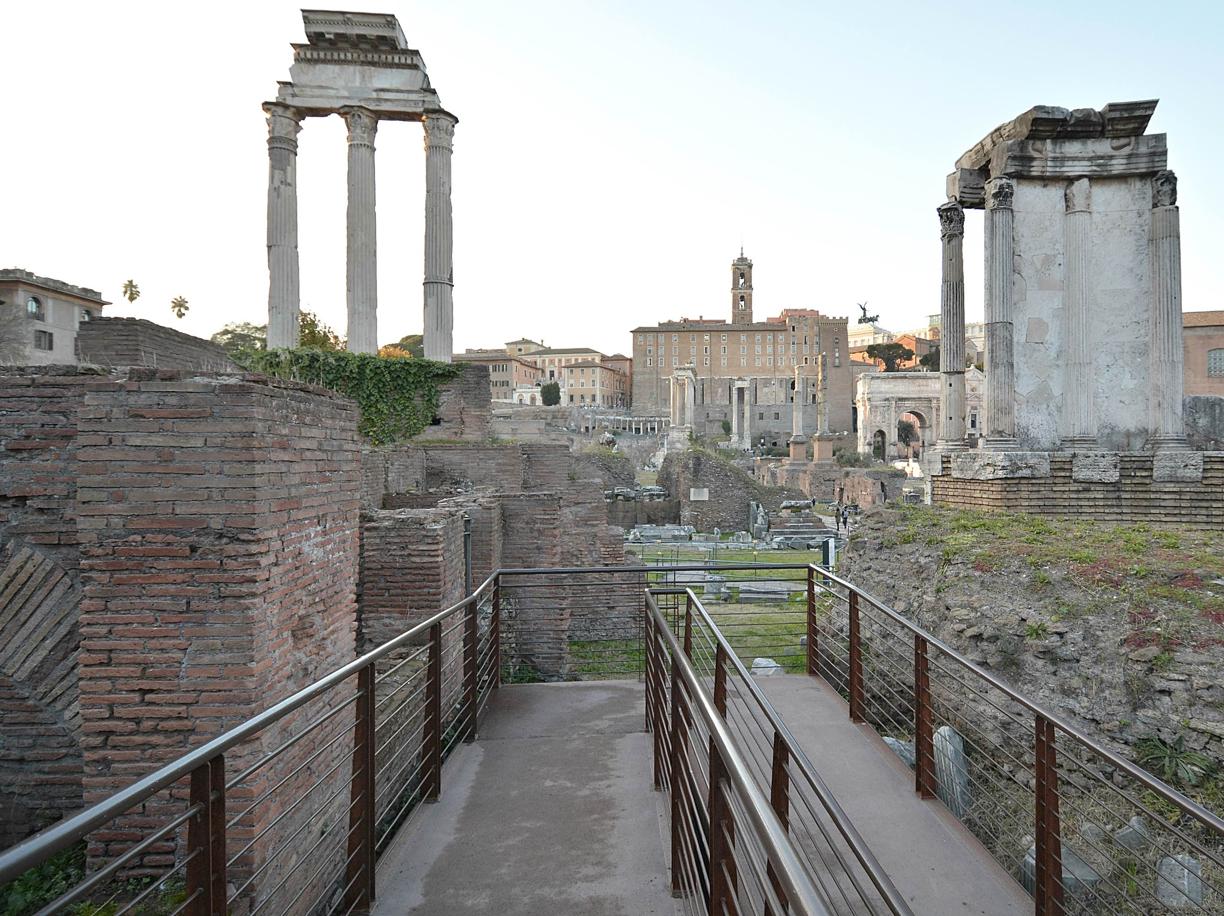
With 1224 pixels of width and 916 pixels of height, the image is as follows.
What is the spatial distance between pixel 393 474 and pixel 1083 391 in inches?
409

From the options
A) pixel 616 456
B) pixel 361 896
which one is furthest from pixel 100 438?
pixel 616 456

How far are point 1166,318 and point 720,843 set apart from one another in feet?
33.4

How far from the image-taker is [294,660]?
3.98m

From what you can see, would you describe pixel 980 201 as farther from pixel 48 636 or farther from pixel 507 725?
pixel 48 636

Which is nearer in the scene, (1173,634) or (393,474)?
(1173,634)

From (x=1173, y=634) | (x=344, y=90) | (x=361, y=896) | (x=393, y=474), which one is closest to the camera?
(x=361, y=896)

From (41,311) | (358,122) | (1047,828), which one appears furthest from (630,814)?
(41,311)

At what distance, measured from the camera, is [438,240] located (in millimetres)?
18016

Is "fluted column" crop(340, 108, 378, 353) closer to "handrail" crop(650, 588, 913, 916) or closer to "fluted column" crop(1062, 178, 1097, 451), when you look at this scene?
"fluted column" crop(1062, 178, 1097, 451)

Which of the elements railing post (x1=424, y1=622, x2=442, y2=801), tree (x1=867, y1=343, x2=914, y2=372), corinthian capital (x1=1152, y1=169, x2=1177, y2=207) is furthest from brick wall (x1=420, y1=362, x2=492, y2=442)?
tree (x1=867, y1=343, x2=914, y2=372)

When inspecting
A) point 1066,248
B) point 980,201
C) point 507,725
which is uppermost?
point 980,201

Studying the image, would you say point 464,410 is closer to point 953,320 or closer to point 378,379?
point 378,379

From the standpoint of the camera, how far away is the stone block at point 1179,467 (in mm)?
8867

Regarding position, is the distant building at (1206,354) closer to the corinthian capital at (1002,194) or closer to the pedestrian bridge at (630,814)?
the corinthian capital at (1002,194)
